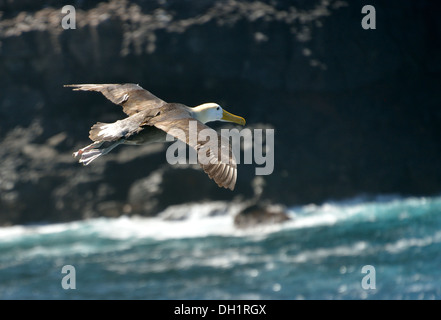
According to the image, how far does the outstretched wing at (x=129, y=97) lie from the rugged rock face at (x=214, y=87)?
13626mm

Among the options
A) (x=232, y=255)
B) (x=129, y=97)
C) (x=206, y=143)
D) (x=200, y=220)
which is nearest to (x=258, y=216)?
(x=200, y=220)

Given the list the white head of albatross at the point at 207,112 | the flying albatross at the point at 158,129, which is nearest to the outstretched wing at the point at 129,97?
the flying albatross at the point at 158,129

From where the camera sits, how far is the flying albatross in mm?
5898

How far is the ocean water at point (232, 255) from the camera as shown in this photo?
15430mm

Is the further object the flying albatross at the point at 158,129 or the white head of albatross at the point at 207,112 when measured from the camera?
the white head of albatross at the point at 207,112

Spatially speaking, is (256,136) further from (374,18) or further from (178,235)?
(374,18)

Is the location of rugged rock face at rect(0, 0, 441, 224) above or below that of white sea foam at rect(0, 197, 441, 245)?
above

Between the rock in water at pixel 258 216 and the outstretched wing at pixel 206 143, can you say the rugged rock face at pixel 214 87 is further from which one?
the outstretched wing at pixel 206 143

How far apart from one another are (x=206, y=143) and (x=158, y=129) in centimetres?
162

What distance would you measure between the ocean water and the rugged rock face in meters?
1.45

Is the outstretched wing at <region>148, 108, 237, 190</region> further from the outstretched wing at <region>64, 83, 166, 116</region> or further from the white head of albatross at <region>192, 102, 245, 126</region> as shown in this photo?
the outstretched wing at <region>64, 83, 166, 116</region>

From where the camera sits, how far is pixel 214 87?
2364 cm

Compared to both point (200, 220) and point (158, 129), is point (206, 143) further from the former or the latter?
point (200, 220)

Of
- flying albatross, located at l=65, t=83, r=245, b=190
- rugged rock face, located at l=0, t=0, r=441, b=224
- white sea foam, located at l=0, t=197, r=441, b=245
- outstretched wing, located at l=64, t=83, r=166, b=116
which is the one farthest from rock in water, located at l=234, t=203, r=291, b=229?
outstretched wing, located at l=64, t=83, r=166, b=116
